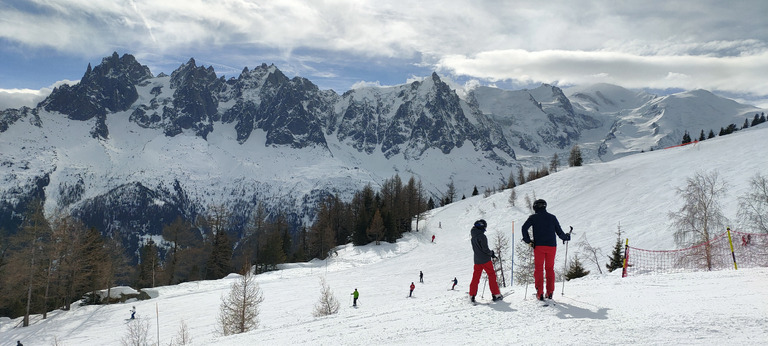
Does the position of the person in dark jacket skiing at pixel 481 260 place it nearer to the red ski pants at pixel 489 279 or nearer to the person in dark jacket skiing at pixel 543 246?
the red ski pants at pixel 489 279

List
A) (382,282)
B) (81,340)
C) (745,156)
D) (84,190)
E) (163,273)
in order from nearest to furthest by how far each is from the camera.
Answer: (81,340) → (382,282) → (745,156) → (163,273) → (84,190)

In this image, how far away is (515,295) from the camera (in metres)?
9.82

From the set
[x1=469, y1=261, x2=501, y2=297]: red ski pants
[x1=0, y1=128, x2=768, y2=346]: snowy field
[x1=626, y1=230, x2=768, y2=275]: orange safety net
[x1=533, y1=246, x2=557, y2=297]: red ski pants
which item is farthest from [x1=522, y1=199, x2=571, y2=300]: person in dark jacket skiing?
[x1=626, y1=230, x2=768, y2=275]: orange safety net

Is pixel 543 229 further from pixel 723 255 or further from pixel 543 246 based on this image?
pixel 723 255

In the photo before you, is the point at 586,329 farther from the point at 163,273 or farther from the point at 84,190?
the point at 84,190

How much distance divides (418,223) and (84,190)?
18904cm

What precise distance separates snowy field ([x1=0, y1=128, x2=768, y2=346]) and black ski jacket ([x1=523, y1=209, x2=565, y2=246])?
133 cm

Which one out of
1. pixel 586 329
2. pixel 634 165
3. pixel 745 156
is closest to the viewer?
pixel 586 329

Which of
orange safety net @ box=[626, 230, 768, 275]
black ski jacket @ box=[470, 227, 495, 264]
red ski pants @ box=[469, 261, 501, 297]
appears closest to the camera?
red ski pants @ box=[469, 261, 501, 297]

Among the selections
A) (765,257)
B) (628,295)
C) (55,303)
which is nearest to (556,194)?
(765,257)

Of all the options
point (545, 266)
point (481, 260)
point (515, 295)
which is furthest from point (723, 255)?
point (481, 260)

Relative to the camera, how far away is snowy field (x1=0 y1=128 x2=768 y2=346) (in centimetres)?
667

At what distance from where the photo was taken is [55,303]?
41312 millimetres

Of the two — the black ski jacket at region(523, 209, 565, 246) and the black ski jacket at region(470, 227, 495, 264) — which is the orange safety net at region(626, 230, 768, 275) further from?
the black ski jacket at region(470, 227, 495, 264)
